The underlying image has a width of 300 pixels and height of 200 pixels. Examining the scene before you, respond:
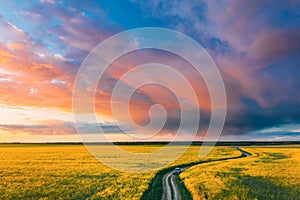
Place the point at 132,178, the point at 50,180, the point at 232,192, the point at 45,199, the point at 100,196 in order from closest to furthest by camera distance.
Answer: the point at 45,199
the point at 100,196
the point at 232,192
the point at 50,180
the point at 132,178

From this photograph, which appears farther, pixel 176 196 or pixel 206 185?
pixel 206 185

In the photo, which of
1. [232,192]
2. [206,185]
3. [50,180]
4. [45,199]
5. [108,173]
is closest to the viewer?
[45,199]

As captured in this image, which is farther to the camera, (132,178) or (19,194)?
(132,178)

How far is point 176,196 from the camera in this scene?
23922 millimetres

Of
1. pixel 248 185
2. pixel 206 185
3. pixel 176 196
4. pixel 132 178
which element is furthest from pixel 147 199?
pixel 248 185

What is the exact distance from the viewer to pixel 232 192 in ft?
80.9

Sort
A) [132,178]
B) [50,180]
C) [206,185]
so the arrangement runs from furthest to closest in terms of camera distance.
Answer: [132,178]
[50,180]
[206,185]

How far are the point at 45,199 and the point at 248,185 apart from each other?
18.7m

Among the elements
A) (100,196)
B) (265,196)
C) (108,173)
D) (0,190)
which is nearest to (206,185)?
(265,196)

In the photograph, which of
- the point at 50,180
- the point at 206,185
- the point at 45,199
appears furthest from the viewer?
the point at 50,180

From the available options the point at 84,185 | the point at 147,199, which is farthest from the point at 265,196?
the point at 84,185

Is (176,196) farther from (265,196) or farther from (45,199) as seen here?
(45,199)

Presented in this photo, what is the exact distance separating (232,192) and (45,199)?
598 inches

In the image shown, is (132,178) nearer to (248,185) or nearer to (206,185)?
(206,185)
